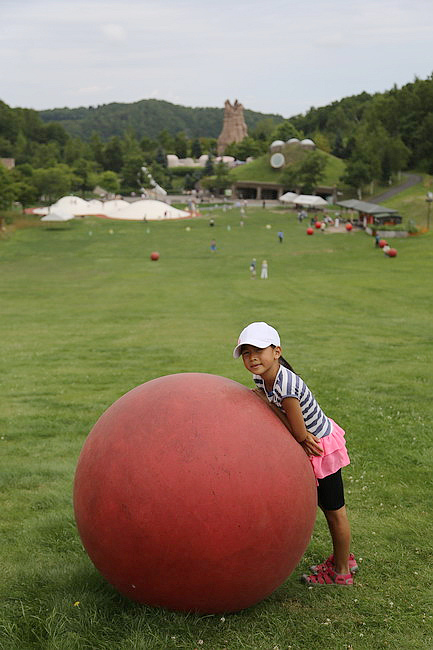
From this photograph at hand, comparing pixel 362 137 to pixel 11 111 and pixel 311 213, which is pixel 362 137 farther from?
pixel 11 111

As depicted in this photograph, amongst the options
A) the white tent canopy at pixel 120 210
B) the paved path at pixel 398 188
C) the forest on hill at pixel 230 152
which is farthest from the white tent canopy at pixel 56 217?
the paved path at pixel 398 188

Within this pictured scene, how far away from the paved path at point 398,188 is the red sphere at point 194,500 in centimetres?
8202

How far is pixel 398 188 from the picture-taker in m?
88.8

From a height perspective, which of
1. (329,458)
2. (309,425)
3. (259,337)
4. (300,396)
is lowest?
(329,458)

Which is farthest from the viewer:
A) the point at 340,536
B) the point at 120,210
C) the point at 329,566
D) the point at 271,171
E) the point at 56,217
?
the point at 271,171

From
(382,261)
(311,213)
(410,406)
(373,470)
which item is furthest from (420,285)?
(311,213)

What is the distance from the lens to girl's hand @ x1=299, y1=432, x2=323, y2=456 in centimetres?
572

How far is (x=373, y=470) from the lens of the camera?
8.88m

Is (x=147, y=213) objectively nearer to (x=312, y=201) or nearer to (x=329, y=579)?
(x=312, y=201)

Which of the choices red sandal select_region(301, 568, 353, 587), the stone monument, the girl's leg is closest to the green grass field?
red sandal select_region(301, 568, 353, 587)

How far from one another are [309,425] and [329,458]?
0.37 meters

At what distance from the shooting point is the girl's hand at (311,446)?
5.72 meters

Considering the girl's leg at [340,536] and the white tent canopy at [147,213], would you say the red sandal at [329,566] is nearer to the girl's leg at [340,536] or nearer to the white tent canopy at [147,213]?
the girl's leg at [340,536]

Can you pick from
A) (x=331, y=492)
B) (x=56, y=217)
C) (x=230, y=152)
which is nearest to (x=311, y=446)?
(x=331, y=492)
